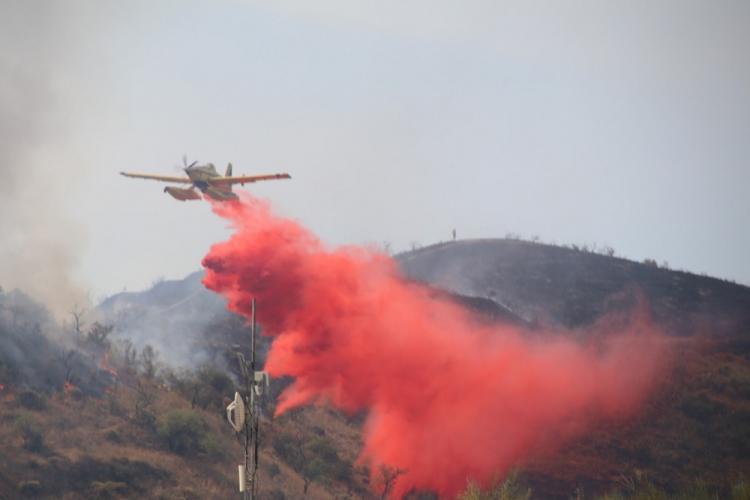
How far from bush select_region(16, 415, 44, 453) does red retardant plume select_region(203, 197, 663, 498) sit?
17.7m

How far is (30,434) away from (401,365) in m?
28.8

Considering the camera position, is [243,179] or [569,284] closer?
[243,179]

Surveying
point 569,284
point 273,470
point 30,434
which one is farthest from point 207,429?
point 569,284

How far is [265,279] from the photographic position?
208 ft

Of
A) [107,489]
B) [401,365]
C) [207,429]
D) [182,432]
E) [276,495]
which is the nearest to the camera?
[107,489]

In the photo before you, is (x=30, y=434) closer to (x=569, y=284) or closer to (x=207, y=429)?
(x=207, y=429)

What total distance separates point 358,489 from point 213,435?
1335 centimetres

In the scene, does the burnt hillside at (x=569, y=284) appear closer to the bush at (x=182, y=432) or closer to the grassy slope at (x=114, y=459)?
the grassy slope at (x=114, y=459)

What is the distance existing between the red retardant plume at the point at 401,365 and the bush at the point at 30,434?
17.7 meters

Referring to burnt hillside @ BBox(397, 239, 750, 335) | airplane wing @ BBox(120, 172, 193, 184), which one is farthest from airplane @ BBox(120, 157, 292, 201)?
burnt hillside @ BBox(397, 239, 750, 335)

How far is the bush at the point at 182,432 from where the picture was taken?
243 ft

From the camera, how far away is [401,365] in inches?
2867

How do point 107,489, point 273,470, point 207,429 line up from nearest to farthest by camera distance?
point 107,489 < point 273,470 < point 207,429

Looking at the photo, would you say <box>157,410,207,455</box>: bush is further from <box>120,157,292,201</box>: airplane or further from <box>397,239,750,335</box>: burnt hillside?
<box>397,239,750,335</box>: burnt hillside
